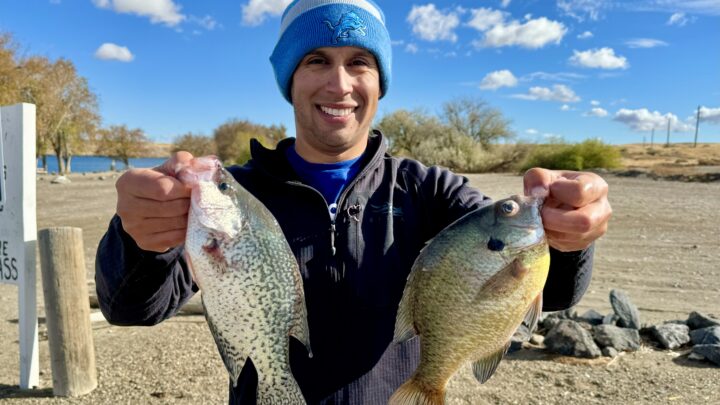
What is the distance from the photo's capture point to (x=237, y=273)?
203 centimetres

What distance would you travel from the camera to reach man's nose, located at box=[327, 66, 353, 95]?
8.73 ft

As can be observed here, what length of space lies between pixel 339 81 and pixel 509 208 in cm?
112

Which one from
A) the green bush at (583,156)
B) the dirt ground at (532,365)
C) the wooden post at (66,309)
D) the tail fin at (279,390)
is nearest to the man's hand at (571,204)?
the tail fin at (279,390)

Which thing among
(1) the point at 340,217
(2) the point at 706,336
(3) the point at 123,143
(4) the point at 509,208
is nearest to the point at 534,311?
(4) the point at 509,208

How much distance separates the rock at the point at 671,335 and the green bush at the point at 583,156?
32689 millimetres

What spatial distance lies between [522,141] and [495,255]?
46.2 m

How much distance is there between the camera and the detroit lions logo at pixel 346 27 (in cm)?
275

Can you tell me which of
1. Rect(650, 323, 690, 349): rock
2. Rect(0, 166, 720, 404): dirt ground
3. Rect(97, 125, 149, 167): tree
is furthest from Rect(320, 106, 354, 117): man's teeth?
Rect(97, 125, 149, 167): tree

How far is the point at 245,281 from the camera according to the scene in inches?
79.7

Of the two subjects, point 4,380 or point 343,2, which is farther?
point 4,380

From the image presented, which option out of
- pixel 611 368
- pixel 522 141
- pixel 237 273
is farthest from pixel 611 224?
pixel 522 141

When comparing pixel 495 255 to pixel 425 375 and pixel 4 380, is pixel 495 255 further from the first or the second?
pixel 4 380

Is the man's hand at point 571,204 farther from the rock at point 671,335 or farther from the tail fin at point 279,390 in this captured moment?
the rock at point 671,335

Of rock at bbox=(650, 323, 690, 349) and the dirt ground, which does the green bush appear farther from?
A: rock at bbox=(650, 323, 690, 349)
